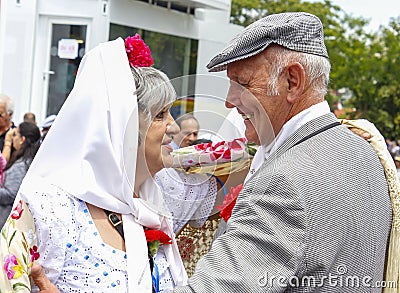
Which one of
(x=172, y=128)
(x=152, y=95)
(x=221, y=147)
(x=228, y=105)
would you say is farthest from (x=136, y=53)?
(x=228, y=105)

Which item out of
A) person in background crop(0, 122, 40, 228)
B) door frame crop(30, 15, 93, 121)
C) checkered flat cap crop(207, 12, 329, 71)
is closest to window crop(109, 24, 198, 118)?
door frame crop(30, 15, 93, 121)

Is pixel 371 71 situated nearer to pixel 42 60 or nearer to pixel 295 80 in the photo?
pixel 42 60

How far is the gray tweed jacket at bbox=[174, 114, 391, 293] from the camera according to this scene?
1.73m

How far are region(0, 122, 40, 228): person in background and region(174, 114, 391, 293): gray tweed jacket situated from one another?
157 inches

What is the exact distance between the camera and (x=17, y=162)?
5797 millimetres

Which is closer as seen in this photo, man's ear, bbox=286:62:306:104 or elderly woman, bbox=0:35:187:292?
man's ear, bbox=286:62:306:104

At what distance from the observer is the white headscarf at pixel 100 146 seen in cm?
239

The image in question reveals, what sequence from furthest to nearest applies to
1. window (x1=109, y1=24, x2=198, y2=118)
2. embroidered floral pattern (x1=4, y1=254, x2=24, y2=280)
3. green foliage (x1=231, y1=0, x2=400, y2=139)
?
green foliage (x1=231, y1=0, x2=400, y2=139) → window (x1=109, y1=24, x2=198, y2=118) → embroidered floral pattern (x1=4, y1=254, x2=24, y2=280)


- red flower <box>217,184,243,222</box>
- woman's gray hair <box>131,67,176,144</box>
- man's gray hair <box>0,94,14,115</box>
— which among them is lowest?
man's gray hair <box>0,94,14,115</box>

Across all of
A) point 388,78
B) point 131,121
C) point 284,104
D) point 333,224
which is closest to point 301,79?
point 284,104

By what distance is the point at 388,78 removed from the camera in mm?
29203

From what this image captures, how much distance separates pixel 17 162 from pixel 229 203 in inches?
149

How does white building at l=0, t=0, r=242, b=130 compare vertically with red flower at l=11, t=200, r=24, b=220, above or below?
above

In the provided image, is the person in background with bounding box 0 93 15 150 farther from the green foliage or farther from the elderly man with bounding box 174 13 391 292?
the green foliage
